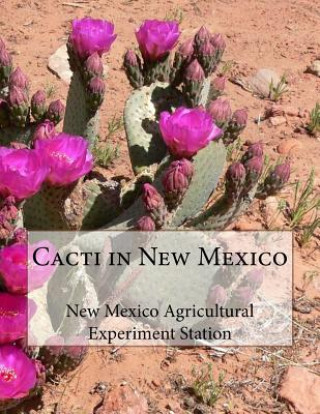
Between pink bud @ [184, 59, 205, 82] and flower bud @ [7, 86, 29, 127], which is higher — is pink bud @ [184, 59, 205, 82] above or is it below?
above

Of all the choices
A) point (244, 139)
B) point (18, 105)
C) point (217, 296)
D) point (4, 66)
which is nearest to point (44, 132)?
point (18, 105)

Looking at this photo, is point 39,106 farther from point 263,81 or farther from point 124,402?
point 263,81

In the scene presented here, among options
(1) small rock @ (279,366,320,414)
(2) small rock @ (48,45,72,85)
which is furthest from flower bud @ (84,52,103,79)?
(2) small rock @ (48,45,72,85)

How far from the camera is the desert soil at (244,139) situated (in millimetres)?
2439

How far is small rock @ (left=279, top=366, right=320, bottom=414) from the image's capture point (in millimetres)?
2465

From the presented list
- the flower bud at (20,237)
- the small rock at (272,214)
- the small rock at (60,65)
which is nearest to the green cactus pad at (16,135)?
the flower bud at (20,237)

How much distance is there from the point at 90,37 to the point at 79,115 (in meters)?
0.34

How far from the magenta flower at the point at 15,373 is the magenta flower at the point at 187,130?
2.80ft

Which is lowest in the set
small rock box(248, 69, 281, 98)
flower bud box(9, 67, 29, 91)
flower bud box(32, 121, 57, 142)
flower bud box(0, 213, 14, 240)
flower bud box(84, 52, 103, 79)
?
small rock box(248, 69, 281, 98)

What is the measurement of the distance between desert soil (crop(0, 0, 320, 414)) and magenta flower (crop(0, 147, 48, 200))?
0.73m

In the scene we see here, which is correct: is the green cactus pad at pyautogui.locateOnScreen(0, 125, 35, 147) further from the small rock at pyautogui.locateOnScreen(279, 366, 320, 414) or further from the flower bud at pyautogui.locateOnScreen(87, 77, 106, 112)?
the small rock at pyautogui.locateOnScreen(279, 366, 320, 414)

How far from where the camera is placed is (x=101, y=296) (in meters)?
2.45

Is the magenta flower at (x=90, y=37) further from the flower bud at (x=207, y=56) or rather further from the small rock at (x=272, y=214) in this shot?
the small rock at (x=272, y=214)

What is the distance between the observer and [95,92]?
2.65m
